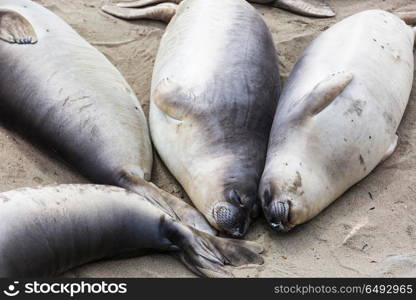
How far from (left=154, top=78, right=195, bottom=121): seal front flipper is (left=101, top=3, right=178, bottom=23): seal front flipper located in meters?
1.36

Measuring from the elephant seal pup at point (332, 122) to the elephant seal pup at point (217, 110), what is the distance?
0.11 metres

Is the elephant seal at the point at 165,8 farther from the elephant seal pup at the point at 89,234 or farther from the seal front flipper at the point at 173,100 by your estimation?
the elephant seal pup at the point at 89,234

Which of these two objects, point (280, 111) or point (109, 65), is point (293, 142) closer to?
point (280, 111)

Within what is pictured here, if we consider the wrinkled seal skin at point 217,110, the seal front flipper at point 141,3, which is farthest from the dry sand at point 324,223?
the seal front flipper at point 141,3

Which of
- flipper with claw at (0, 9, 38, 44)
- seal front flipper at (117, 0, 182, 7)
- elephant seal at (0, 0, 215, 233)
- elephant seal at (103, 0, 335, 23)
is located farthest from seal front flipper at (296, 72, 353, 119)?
seal front flipper at (117, 0, 182, 7)

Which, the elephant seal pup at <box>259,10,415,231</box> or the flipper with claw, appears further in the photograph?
the flipper with claw

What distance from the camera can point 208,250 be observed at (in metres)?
4.27

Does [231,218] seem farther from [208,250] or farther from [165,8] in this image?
[165,8]

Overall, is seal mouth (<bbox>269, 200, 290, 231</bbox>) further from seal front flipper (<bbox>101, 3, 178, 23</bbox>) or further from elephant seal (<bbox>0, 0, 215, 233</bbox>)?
seal front flipper (<bbox>101, 3, 178, 23</bbox>)

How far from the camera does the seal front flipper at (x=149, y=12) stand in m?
6.29

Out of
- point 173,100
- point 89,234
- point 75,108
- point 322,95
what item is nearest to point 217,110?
point 173,100

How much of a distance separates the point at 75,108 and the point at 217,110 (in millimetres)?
815

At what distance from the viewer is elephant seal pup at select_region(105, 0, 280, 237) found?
460 centimetres

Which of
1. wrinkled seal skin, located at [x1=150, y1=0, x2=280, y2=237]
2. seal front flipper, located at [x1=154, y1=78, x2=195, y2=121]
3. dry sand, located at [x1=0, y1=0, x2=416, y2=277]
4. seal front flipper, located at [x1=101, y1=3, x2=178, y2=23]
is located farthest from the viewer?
seal front flipper, located at [x1=101, y1=3, x2=178, y2=23]
